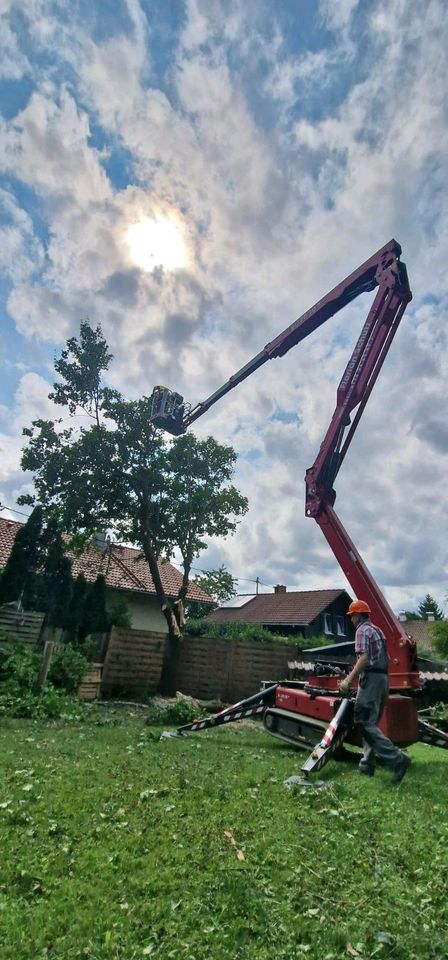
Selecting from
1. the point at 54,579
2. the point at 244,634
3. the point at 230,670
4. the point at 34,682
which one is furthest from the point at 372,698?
the point at 244,634

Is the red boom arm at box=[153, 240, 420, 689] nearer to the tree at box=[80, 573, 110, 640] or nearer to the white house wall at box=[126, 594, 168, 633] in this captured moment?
the tree at box=[80, 573, 110, 640]

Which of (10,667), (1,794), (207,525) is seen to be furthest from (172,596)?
(1,794)

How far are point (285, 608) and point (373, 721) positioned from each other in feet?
103

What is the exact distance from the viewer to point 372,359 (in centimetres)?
1034

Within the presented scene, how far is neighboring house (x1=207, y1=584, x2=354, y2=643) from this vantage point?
112ft

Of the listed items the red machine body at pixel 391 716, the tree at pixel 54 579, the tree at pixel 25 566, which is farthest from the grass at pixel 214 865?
the tree at pixel 54 579

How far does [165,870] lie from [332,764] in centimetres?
445

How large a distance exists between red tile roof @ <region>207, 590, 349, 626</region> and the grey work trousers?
27.8m

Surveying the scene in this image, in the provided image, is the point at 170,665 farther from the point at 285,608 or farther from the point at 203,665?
the point at 285,608

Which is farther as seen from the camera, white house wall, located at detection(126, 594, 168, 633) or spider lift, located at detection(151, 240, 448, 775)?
white house wall, located at detection(126, 594, 168, 633)

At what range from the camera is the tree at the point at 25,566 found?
17219 millimetres

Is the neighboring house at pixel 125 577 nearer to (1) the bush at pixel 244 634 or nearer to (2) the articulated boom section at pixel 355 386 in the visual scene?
(1) the bush at pixel 244 634

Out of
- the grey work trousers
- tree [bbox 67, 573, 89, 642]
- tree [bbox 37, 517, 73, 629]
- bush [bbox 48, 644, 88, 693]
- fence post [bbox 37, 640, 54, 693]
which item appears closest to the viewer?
the grey work trousers

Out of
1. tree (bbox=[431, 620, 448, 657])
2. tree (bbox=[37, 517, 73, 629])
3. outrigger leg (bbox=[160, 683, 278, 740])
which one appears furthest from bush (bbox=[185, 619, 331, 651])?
tree (bbox=[431, 620, 448, 657])
